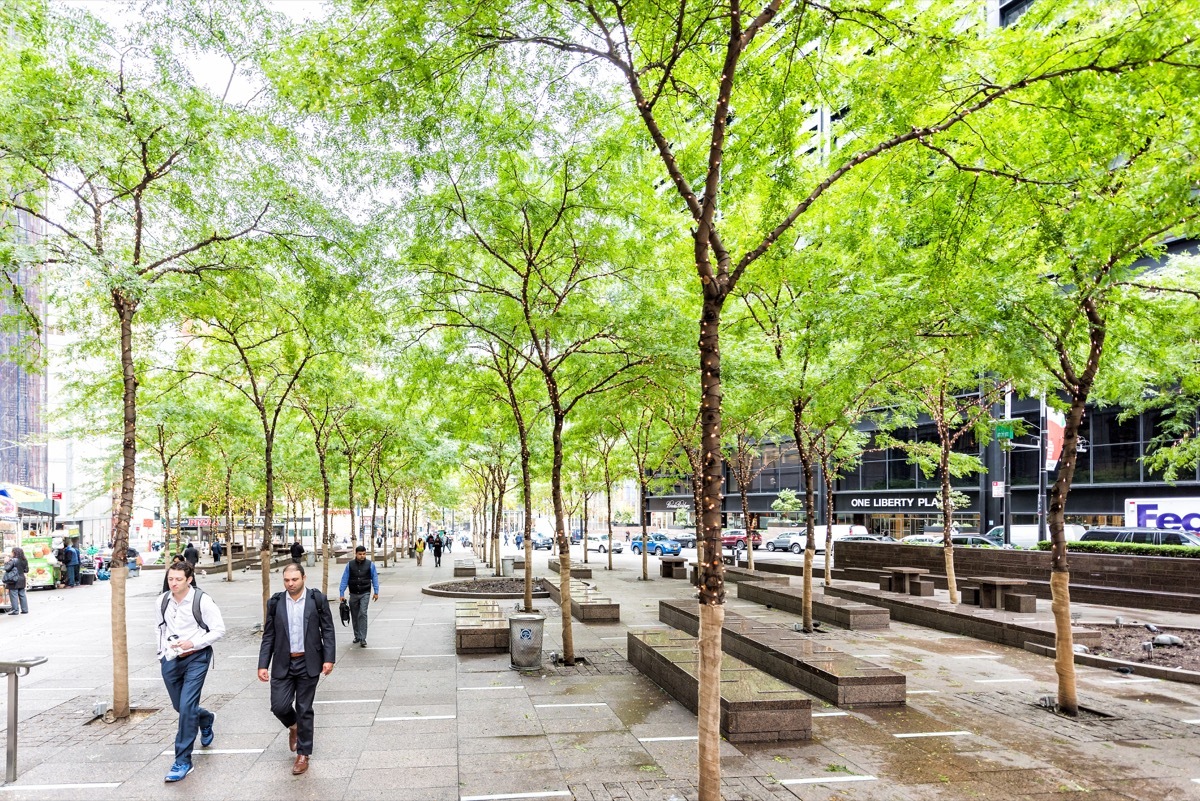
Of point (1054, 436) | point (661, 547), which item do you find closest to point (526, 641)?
point (1054, 436)

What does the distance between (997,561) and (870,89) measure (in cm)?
1947

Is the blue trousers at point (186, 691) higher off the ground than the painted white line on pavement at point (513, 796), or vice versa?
the blue trousers at point (186, 691)

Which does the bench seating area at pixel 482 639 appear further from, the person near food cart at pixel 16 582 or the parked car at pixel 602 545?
the parked car at pixel 602 545

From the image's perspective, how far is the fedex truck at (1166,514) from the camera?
28984 mm

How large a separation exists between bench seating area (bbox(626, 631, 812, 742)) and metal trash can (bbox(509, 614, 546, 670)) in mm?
2105

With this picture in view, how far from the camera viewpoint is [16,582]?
19188mm

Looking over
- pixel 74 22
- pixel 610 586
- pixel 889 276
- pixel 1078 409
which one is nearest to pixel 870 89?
pixel 889 276

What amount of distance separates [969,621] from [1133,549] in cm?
874

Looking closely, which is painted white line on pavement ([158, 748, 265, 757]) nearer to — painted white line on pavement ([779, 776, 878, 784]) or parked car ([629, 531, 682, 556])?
painted white line on pavement ([779, 776, 878, 784])

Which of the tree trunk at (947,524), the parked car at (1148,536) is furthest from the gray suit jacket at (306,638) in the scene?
the parked car at (1148,536)

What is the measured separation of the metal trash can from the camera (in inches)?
444

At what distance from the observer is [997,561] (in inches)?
899

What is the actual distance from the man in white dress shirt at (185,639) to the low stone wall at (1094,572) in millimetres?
20879

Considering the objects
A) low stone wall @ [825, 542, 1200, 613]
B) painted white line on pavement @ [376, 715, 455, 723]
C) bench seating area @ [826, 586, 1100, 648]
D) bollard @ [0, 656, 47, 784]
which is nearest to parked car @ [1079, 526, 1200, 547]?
low stone wall @ [825, 542, 1200, 613]
